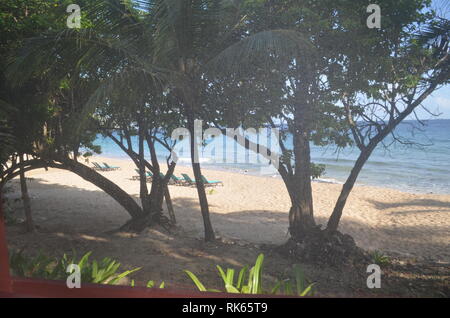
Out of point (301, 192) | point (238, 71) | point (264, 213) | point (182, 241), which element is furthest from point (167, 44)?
point (264, 213)

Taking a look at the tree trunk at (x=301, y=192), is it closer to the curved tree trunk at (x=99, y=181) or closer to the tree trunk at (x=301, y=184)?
the tree trunk at (x=301, y=184)

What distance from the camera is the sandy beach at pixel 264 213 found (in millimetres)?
6664

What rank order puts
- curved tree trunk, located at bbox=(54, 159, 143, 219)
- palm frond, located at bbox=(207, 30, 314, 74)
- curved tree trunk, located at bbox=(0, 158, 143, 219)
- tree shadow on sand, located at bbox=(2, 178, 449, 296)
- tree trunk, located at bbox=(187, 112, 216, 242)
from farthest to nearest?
curved tree trunk, located at bbox=(54, 159, 143, 219)
curved tree trunk, located at bbox=(0, 158, 143, 219)
tree trunk, located at bbox=(187, 112, 216, 242)
tree shadow on sand, located at bbox=(2, 178, 449, 296)
palm frond, located at bbox=(207, 30, 314, 74)

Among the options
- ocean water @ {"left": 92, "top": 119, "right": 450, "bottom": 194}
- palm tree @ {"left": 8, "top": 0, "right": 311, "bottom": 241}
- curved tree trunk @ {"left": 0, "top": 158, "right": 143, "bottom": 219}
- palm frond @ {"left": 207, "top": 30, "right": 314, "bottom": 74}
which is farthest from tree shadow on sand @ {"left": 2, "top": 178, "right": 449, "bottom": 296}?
ocean water @ {"left": 92, "top": 119, "right": 450, "bottom": 194}

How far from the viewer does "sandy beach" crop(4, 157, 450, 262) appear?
6664 millimetres

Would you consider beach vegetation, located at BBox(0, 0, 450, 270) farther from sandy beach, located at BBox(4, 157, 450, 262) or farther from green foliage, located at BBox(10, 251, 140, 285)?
sandy beach, located at BBox(4, 157, 450, 262)

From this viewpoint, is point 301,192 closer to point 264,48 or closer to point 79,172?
point 264,48

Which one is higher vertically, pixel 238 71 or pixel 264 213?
pixel 238 71

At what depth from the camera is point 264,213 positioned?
29.6 feet

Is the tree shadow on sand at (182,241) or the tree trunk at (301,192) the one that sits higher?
the tree trunk at (301,192)

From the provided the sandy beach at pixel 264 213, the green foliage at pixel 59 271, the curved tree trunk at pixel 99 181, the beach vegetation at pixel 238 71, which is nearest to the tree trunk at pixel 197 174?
the beach vegetation at pixel 238 71

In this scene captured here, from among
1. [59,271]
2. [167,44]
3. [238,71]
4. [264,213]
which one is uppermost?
[167,44]

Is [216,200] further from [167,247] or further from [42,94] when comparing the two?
[42,94]

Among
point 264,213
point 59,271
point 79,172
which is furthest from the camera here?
point 264,213
